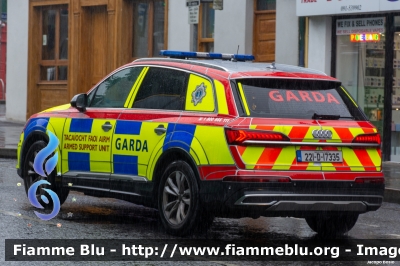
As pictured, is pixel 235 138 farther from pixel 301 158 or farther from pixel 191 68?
pixel 191 68

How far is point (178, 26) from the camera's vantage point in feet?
76.6

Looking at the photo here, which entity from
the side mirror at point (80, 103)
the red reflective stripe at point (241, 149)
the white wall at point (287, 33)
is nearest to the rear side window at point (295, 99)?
the red reflective stripe at point (241, 149)

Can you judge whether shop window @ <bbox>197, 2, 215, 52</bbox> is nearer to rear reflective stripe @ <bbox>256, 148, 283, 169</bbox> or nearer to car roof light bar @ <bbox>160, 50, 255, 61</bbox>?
car roof light bar @ <bbox>160, 50, 255, 61</bbox>

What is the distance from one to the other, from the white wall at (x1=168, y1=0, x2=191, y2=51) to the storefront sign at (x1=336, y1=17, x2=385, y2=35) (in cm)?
451

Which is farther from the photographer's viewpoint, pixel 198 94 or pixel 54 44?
pixel 54 44

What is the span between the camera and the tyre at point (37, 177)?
11.0 meters

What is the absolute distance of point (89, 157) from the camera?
34.4ft

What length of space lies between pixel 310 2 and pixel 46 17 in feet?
34.1

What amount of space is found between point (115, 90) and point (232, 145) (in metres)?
2.30

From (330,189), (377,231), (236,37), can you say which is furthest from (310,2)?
(330,189)

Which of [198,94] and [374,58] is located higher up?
[374,58]

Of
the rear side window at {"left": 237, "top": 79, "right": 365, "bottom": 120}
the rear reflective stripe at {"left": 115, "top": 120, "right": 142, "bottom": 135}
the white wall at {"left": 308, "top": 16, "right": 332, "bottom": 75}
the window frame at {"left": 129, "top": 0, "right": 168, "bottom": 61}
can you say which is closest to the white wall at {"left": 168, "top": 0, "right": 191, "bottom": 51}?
the window frame at {"left": 129, "top": 0, "right": 168, "bottom": 61}

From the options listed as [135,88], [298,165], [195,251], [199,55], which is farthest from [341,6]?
[195,251]

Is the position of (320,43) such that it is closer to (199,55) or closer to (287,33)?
(287,33)
